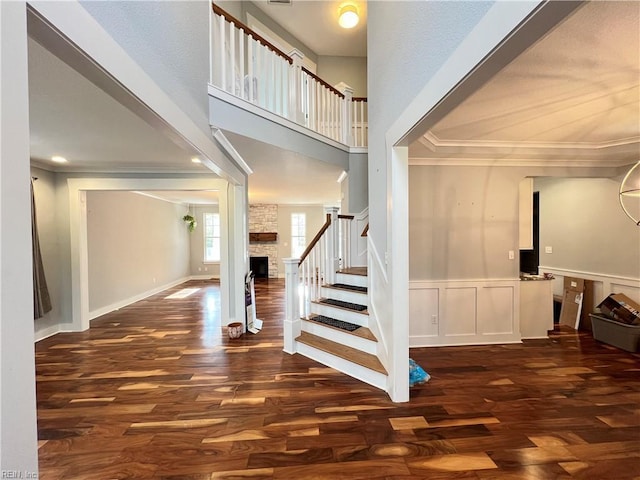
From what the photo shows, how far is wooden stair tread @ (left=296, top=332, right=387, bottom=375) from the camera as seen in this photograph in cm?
258

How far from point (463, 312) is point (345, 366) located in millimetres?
1825

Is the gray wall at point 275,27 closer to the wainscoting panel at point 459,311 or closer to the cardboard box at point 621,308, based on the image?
the wainscoting panel at point 459,311

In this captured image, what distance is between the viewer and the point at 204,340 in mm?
3746

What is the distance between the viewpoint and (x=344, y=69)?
625 centimetres

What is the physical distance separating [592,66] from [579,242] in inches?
141

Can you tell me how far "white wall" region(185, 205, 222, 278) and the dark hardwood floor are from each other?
5788 mm

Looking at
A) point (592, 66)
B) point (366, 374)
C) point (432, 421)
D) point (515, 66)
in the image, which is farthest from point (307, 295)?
point (592, 66)

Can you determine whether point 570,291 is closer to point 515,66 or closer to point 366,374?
point 366,374

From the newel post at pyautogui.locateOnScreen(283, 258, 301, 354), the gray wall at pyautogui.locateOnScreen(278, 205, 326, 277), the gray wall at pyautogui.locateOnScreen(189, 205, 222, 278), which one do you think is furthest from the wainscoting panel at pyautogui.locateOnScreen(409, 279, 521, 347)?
the gray wall at pyautogui.locateOnScreen(189, 205, 222, 278)

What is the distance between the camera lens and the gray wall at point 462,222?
3549 mm

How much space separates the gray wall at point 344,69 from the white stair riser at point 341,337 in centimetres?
545

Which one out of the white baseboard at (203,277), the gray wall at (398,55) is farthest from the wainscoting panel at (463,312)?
the white baseboard at (203,277)

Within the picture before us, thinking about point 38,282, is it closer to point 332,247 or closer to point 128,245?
point 128,245

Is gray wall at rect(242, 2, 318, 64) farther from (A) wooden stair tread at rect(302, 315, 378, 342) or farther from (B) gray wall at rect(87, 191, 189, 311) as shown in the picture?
(A) wooden stair tread at rect(302, 315, 378, 342)
